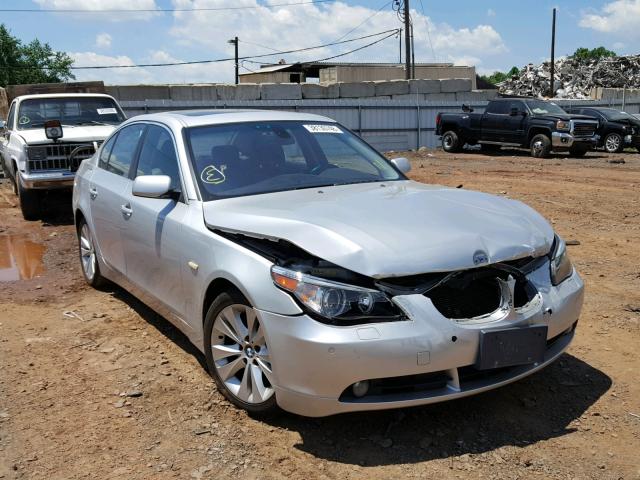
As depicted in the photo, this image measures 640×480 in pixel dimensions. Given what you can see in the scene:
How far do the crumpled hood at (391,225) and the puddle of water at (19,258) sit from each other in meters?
4.07

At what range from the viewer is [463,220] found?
3.49 metres

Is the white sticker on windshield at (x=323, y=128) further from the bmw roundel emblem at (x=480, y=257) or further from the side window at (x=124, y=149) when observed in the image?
the bmw roundel emblem at (x=480, y=257)

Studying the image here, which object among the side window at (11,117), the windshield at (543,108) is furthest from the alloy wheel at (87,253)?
the windshield at (543,108)

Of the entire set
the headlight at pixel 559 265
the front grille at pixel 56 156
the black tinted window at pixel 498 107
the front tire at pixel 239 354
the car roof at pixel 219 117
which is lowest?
the front tire at pixel 239 354

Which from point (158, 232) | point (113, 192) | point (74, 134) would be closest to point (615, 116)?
point (74, 134)

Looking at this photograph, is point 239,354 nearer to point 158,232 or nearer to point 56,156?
point 158,232

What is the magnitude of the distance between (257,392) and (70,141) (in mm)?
7626

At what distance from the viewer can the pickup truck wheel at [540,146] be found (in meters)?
20.0

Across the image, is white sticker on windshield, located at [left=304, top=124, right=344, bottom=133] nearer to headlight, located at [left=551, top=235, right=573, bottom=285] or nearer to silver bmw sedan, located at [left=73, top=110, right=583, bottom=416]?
silver bmw sedan, located at [left=73, top=110, right=583, bottom=416]

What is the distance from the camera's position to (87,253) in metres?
→ 6.18

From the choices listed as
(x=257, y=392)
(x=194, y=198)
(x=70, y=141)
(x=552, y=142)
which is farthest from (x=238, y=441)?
(x=552, y=142)

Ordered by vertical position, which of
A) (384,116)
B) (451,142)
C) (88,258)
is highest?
(384,116)

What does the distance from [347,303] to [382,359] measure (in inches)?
11.9

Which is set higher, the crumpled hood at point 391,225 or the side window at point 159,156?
the side window at point 159,156
